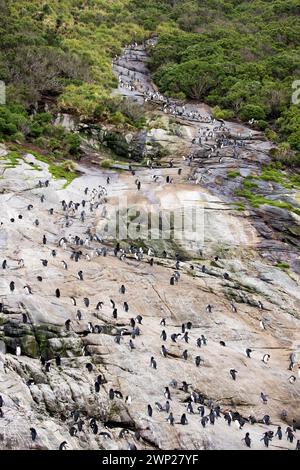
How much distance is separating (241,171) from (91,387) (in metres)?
30.1

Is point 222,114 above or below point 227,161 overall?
above

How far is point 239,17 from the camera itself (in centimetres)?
10375

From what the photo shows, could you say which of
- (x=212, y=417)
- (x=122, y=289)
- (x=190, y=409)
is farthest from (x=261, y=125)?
(x=212, y=417)

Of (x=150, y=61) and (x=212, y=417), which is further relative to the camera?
(x=150, y=61)

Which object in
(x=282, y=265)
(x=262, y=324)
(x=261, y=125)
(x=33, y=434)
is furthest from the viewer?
(x=261, y=125)

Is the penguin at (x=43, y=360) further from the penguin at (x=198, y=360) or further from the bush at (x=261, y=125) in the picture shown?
the bush at (x=261, y=125)

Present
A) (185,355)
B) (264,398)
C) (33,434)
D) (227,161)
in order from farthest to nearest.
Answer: (227,161) < (185,355) < (264,398) < (33,434)

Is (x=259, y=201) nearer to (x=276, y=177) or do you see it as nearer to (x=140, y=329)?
(x=276, y=177)

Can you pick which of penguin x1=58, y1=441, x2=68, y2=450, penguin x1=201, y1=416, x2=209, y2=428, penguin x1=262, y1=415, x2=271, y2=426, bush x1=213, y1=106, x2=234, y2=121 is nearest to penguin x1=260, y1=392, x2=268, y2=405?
penguin x1=262, y1=415, x2=271, y2=426

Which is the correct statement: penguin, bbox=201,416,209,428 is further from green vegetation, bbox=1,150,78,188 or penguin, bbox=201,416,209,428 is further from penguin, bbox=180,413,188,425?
green vegetation, bbox=1,150,78,188

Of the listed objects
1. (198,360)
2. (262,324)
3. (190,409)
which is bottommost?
(190,409)

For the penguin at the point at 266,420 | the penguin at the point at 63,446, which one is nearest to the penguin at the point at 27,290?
the penguin at the point at 63,446
